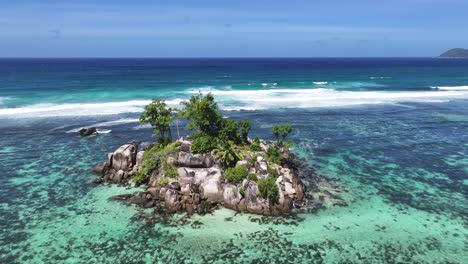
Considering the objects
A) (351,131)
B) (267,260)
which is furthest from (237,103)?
(267,260)

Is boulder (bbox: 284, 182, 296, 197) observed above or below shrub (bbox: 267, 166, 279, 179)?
below

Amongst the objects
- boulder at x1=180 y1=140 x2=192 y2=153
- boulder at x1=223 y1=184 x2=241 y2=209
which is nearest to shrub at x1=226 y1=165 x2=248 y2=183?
boulder at x1=223 y1=184 x2=241 y2=209

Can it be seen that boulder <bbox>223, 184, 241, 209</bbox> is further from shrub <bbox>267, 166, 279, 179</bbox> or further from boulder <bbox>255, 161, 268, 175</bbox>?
shrub <bbox>267, 166, 279, 179</bbox>

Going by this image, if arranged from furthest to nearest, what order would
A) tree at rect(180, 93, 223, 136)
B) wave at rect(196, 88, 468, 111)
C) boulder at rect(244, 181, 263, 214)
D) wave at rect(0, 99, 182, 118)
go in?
1. wave at rect(196, 88, 468, 111)
2. wave at rect(0, 99, 182, 118)
3. tree at rect(180, 93, 223, 136)
4. boulder at rect(244, 181, 263, 214)

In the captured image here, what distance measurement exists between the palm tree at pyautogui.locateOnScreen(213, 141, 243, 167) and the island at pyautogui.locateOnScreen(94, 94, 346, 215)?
0.31 ft

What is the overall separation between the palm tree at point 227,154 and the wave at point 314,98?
4189 centimetres

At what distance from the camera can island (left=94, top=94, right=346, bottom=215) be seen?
106 feet

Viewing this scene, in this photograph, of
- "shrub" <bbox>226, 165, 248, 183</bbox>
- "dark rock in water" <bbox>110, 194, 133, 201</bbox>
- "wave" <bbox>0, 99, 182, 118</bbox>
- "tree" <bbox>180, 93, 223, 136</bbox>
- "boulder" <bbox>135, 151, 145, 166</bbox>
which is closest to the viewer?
"shrub" <bbox>226, 165, 248, 183</bbox>

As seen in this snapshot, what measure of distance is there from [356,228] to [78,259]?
67.1ft

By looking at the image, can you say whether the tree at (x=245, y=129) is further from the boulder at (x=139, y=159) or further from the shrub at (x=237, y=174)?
the boulder at (x=139, y=159)

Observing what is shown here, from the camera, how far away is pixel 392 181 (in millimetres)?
39219

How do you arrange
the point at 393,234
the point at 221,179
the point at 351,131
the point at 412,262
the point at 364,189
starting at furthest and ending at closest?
1. the point at 351,131
2. the point at 364,189
3. the point at 221,179
4. the point at 393,234
5. the point at 412,262

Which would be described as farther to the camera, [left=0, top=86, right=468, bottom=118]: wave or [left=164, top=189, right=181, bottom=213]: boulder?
[left=0, top=86, right=468, bottom=118]: wave

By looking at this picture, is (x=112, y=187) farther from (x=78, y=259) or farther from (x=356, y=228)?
(x=356, y=228)
